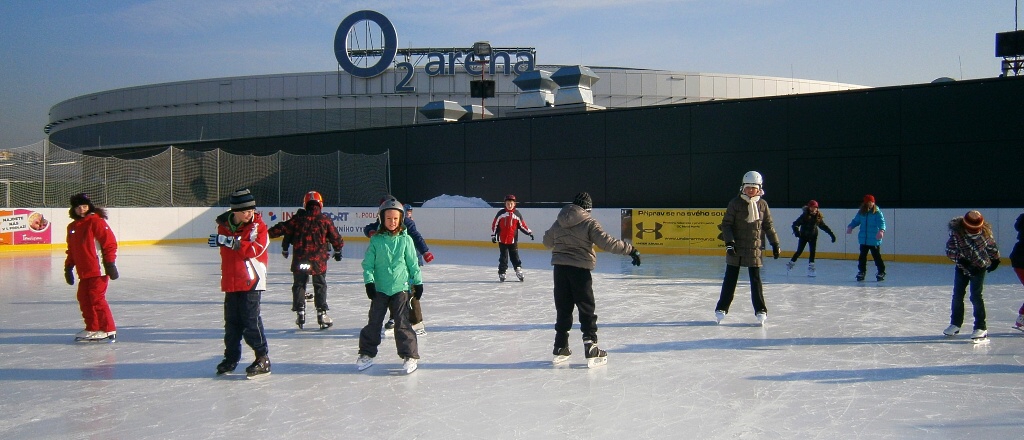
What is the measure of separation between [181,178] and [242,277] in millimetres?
18704

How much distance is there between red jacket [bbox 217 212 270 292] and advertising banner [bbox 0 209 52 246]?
1651 centimetres

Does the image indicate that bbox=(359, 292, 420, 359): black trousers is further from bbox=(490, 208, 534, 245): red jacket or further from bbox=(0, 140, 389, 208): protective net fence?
bbox=(0, 140, 389, 208): protective net fence

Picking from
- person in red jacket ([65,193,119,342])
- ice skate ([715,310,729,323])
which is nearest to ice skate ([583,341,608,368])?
ice skate ([715,310,729,323])

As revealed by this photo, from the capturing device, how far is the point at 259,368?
5.43 m

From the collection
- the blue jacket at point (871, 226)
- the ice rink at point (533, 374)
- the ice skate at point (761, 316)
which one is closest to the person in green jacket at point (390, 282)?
the ice rink at point (533, 374)

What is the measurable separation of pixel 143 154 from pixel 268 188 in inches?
281

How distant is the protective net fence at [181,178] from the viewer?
18828 mm

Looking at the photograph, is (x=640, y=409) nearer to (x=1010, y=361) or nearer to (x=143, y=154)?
(x=1010, y=361)

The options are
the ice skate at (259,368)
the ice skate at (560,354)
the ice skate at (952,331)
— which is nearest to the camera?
the ice skate at (259,368)

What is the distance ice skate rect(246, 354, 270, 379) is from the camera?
5.38 m

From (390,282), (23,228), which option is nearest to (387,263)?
(390,282)

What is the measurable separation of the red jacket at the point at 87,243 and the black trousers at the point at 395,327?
267 cm

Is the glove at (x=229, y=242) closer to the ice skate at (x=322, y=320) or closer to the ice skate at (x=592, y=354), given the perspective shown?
the ice skate at (x=322, y=320)

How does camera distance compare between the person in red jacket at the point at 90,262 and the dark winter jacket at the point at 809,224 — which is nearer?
the person in red jacket at the point at 90,262
